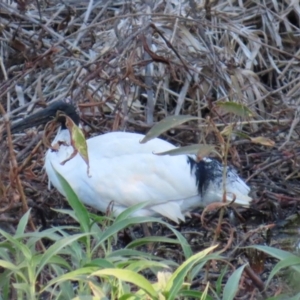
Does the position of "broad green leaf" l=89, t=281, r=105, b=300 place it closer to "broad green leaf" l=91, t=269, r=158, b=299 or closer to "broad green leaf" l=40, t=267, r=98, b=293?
"broad green leaf" l=40, t=267, r=98, b=293

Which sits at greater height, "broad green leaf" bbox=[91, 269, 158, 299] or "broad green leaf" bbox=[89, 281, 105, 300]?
"broad green leaf" bbox=[91, 269, 158, 299]

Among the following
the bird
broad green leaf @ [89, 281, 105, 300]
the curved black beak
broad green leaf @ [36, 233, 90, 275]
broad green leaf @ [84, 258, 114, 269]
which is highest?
broad green leaf @ [36, 233, 90, 275]

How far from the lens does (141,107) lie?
6.66 metres

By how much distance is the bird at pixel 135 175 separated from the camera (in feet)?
17.9

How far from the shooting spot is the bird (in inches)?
214

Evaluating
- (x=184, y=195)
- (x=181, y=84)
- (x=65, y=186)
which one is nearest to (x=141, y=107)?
(x=181, y=84)

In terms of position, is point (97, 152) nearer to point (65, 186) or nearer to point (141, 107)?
point (141, 107)

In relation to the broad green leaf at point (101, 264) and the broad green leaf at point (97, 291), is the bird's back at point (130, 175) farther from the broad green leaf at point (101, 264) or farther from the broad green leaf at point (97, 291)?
the broad green leaf at point (97, 291)

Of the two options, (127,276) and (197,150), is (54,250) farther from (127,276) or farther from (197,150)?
(197,150)

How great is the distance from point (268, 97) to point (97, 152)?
1640 millimetres

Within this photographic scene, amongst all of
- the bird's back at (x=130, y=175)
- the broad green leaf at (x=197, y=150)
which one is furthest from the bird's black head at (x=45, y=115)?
the broad green leaf at (x=197, y=150)

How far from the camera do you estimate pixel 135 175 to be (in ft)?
18.1

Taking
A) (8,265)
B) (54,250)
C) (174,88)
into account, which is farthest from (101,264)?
(174,88)

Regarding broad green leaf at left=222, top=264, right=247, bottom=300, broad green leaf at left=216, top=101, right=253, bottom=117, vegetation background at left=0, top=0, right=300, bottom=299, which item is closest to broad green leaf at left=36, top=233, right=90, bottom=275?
broad green leaf at left=222, top=264, right=247, bottom=300
